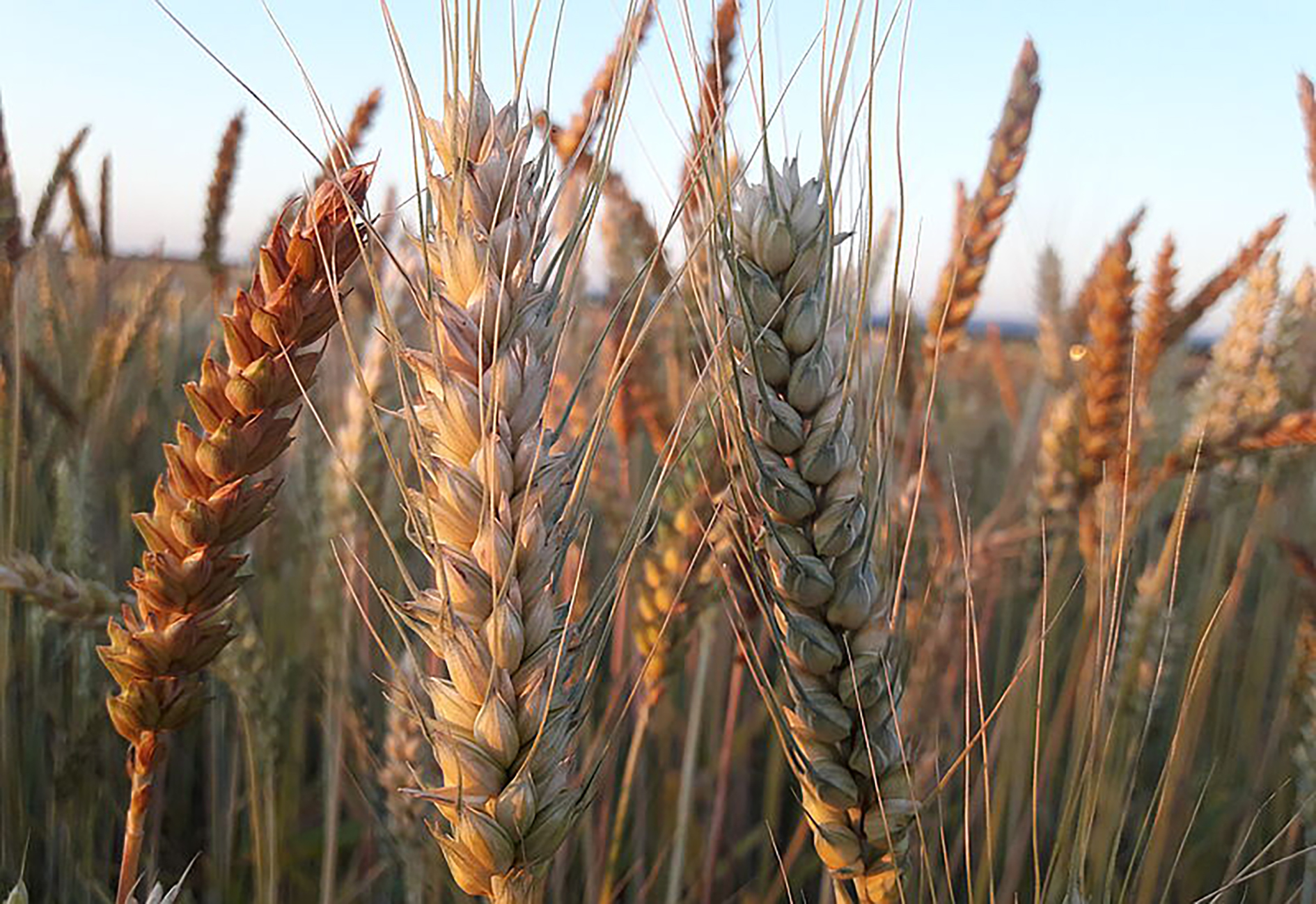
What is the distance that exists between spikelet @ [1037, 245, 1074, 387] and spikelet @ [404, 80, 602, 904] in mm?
1290

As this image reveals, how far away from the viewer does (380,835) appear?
109 cm

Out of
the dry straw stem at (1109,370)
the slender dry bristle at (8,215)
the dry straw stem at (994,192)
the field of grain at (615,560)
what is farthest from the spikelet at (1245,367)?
the slender dry bristle at (8,215)

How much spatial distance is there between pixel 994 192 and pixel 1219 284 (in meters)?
0.58

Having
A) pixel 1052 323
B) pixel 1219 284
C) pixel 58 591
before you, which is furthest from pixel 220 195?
pixel 1052 323

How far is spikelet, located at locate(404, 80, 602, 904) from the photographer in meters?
0.60

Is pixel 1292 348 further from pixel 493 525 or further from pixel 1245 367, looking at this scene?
pixel 493 525

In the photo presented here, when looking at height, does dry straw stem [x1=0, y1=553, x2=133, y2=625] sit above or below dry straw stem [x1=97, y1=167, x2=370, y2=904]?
below

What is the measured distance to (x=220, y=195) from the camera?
5.46 feet

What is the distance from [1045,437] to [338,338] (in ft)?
3.95

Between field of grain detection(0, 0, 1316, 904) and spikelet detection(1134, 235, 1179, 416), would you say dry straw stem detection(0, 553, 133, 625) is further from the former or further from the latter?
spikelet detection(1134, 235, 1179, 416)

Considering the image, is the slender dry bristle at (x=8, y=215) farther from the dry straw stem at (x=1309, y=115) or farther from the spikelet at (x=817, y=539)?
the dry straw stem at (x=1309, y=115)

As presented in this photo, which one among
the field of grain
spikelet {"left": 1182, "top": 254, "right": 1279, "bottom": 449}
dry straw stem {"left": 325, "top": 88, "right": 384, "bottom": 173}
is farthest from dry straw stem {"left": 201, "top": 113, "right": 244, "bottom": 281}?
spikelet {"left": 1182, "top": 254, "right": 1279, "bottom": 449}

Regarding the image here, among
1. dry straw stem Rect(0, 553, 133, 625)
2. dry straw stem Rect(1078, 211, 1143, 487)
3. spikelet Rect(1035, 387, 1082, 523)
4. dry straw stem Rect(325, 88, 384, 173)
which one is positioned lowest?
dry straw stem Rect(0, 553, 133, 625)

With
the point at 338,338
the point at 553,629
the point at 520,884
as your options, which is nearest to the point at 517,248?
the point at 553,629
